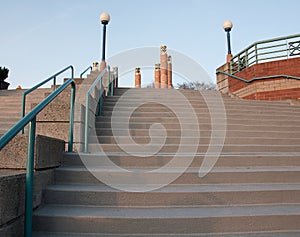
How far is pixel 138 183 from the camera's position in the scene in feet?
9.64

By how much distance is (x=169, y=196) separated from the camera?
2.68 meters

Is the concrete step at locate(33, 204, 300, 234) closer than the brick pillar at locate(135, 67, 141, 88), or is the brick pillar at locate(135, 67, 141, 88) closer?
the concrete step at locate(33, 204, 300, 234)

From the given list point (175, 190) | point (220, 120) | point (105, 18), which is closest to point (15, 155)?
point (175, 190)

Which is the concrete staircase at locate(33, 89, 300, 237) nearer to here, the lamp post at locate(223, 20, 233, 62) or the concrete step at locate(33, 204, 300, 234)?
the concrete step at locate(33, 204, 300, 234)

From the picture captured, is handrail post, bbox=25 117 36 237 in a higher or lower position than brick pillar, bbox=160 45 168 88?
lower

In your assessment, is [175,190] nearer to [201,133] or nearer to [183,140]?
[183,140]

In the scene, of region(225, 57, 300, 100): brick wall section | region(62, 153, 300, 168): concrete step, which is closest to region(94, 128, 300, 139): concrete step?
region(62, 153, 300, 168): concrete step

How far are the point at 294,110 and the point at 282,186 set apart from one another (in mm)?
5142

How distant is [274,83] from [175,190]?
9.89 metres

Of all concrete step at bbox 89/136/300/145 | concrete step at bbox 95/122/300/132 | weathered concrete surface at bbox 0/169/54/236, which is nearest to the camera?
weathered concrete surface at bbox 0/169/54/236

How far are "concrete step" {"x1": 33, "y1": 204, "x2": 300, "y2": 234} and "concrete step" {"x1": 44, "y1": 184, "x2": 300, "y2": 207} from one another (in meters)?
0.11

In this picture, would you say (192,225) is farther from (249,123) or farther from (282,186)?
(249,123)

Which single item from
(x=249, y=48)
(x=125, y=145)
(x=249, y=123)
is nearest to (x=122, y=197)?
(x=125, y=145)

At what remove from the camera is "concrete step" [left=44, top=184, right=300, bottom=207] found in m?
2.65
